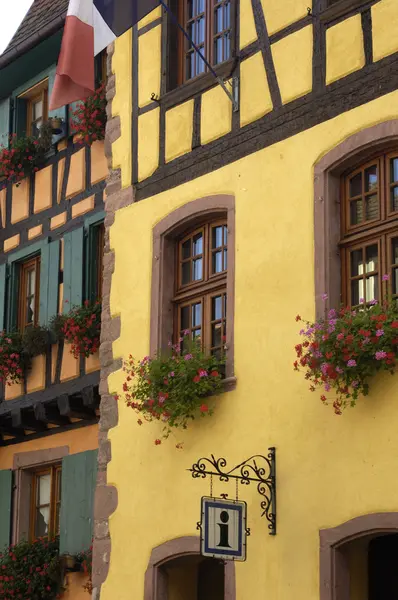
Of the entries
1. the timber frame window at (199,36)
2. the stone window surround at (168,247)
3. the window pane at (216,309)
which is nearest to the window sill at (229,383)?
the window pane at (216,309)

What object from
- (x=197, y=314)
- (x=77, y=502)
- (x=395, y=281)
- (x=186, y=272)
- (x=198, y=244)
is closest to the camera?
(x=395, y=281)

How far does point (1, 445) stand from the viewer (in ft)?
51.0

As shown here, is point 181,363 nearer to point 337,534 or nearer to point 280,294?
point 280,294

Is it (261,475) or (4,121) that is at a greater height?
(4,121)

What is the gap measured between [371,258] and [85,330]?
441 centimetres

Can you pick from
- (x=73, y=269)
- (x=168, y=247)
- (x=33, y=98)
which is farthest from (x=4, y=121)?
(x=168, y=247)

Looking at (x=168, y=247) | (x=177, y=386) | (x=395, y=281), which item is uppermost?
(x=168, y=247)

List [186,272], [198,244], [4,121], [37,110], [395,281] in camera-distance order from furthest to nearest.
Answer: [4,121] → [37,110] → [186,272] → [198,244] → [395,281]

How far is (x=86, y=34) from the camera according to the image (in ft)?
39.8

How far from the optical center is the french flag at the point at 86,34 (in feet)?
38.4

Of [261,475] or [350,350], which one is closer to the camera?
[350,350]

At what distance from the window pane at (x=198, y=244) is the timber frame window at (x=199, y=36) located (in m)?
1.51

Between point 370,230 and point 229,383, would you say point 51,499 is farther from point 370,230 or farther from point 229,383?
point 370,230

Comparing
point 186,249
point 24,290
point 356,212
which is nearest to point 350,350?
point 356,212
